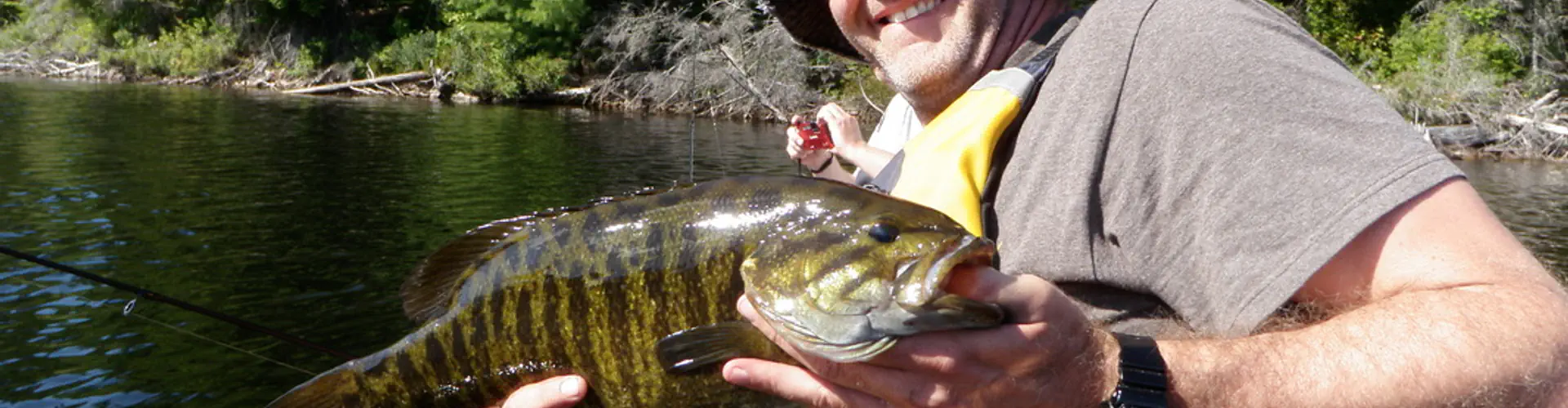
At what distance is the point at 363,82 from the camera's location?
42.5 meters

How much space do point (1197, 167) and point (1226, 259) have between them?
165 millimetres

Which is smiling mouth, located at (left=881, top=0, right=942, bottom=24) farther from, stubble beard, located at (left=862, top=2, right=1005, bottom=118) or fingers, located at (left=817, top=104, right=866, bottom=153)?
fingers, located at (left=817, top=104, right=866, bottom=153)

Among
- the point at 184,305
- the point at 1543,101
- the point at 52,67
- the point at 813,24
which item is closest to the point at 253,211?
the point at 184,305

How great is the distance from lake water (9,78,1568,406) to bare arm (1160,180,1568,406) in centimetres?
728

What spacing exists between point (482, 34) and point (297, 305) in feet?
106

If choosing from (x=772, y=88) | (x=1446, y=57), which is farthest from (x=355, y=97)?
(x=1446, y=57)

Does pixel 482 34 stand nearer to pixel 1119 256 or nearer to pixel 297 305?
pixel 297 305

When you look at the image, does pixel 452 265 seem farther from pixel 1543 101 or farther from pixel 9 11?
pixel 9 11

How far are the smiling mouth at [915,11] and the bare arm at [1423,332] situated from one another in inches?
48.7

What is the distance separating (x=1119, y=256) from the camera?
1.96 metres

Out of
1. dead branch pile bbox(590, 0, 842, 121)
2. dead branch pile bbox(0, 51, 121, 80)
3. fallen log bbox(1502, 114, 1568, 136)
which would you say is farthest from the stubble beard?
dead branch pile bbox(0, 51, 121, 80)

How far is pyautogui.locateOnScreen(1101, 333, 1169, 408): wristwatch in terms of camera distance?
1703 millimetres

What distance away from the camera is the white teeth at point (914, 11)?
105 inches

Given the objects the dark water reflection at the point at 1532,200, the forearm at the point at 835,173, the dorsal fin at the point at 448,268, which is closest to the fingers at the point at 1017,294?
the dorsal fin at the point at 448,268
